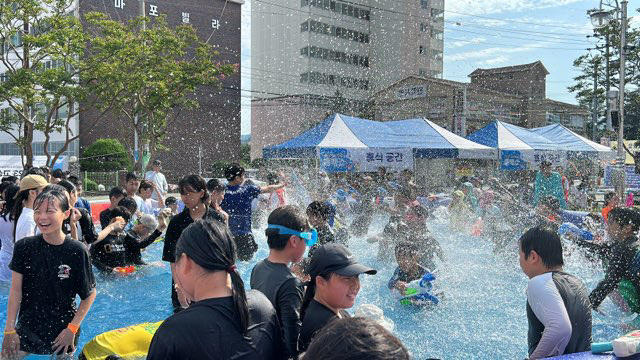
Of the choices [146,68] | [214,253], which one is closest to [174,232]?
[214,253]

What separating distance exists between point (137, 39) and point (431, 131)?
12.0 m

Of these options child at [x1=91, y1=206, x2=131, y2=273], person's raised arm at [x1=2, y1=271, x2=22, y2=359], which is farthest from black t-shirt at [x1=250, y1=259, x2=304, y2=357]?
child at [x1=91, y1=206, x2=131, y2=273]

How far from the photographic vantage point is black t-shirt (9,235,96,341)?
333 centimetres

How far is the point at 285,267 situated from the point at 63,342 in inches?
62.3

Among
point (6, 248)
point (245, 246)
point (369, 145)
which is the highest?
point (369, 145)

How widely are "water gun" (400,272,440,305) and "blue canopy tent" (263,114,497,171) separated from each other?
29.2ft

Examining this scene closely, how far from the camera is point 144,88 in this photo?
75.0 ft

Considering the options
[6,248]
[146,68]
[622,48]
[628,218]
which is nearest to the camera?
[628,218]

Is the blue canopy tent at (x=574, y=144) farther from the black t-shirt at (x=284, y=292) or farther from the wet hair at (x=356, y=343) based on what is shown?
the wet hair at (x=356, y=343)

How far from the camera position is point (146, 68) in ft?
69.9

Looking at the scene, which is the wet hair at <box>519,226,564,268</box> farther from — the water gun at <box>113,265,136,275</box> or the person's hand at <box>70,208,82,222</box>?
the water gun at <box>113,265,136,275</box>

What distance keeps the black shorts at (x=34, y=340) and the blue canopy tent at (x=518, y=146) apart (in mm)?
18695

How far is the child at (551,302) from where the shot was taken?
112 inches

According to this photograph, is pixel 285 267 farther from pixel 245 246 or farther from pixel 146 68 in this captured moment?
pixel 146 68
